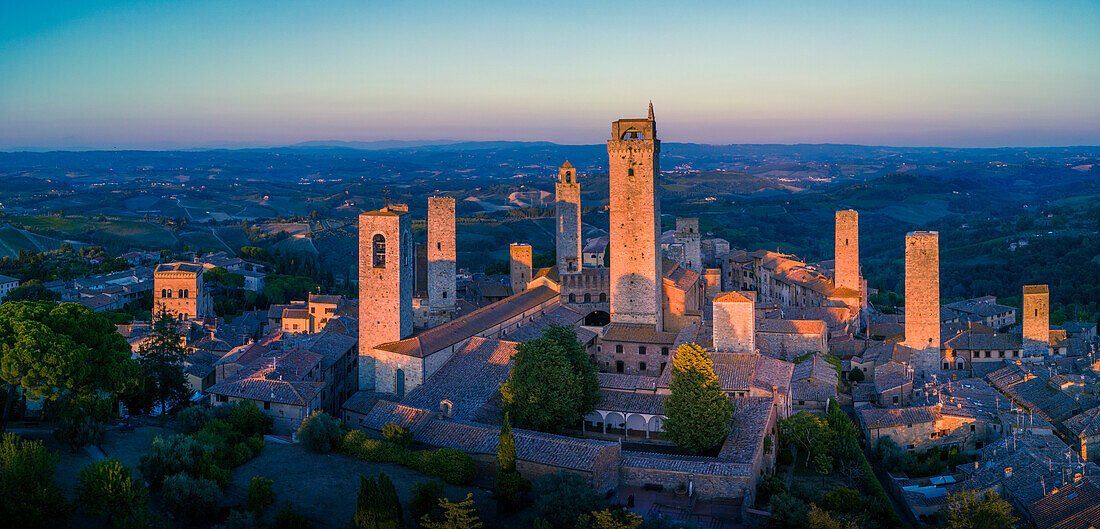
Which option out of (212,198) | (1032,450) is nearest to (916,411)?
(1032,450)

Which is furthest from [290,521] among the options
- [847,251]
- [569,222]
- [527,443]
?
[847,251]

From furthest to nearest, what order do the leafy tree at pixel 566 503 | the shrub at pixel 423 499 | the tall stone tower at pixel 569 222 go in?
the tall stone tower at pixel 569 222
the shrub at pixel 423 499
the leafy tree at pixel 566 503

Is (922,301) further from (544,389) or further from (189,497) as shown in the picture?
(189,497)

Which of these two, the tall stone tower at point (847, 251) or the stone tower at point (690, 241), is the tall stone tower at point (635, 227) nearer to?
the tall stone tower at point (847, 251)

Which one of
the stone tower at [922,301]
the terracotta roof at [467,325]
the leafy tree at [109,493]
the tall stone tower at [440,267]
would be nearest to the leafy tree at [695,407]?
the terracotta roof at [467,325]

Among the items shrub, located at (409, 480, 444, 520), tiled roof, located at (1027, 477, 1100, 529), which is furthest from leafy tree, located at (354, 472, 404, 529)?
tiled roof, located at (1027, 477, 1100, 529)

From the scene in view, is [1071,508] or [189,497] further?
[1071,508]

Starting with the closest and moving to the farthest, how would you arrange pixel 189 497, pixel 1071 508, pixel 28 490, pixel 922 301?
pixel 28 490, pixel 189 497, pixel 1071 508, pixel 922 301
